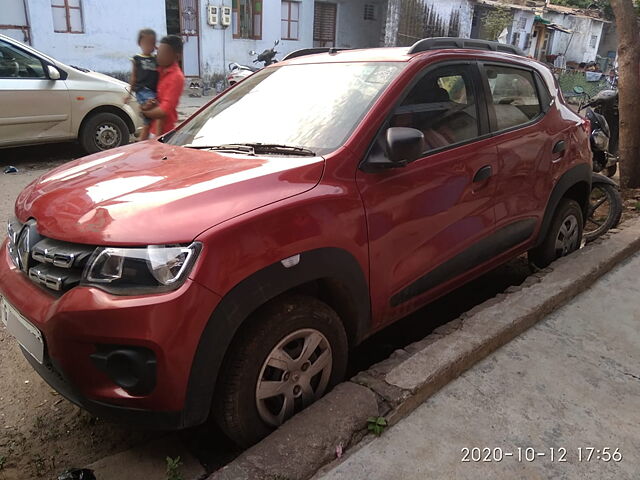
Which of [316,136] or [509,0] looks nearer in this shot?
[316,136]

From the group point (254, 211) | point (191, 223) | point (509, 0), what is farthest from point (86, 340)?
point (509, 0)

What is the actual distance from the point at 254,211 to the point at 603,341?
7.45 feet

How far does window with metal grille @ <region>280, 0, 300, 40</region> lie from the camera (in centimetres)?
1795

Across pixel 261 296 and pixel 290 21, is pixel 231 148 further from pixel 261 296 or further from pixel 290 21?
pixel 290 21

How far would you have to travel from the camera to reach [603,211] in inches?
202

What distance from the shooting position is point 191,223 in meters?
1.94

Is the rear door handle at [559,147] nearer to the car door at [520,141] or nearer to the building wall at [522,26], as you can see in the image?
the car door at [520,141]

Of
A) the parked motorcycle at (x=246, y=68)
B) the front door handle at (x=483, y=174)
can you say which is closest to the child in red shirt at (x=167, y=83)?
the front door handle at (x=483, y=174)

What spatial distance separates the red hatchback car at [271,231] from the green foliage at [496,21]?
21.9 m

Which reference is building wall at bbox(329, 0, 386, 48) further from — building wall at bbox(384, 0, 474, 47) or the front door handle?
the front door handle

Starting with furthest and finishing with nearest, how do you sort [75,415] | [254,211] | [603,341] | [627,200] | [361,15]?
[361,15] → [627,200] → [603,341] → [75,415] → [254,211]

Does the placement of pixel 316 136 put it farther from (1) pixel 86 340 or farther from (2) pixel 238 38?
(2) pixel 238 38

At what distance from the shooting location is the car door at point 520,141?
327cm

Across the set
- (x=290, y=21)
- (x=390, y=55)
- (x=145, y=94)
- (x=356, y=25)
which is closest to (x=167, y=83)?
(x=145, y=94)
